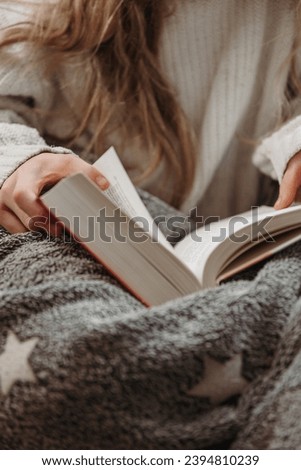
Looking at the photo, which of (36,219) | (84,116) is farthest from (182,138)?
(36,219)

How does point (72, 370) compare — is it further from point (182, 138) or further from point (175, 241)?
point (182, 138)

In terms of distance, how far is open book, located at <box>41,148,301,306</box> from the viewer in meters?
0.57

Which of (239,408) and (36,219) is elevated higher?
(36,219)

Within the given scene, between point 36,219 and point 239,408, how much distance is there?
30cm

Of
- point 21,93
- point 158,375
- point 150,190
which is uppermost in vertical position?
point 21,93

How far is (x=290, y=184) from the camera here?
77 centimetres

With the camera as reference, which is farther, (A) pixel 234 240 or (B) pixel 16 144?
(B) pixel 16 144

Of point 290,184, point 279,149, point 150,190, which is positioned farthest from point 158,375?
point 150,190

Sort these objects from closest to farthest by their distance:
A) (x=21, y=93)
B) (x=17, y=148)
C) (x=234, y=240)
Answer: (x=234, y=240) → (x=17, y=148) → (x=21, y=93)

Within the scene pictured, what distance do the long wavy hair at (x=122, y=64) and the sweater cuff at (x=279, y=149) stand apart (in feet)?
0.38

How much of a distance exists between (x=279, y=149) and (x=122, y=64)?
30 centimetres

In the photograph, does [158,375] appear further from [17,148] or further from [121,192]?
[17,148]

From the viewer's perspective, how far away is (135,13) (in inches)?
36.9

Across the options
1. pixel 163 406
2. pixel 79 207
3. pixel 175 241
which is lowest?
pixel 175 241
